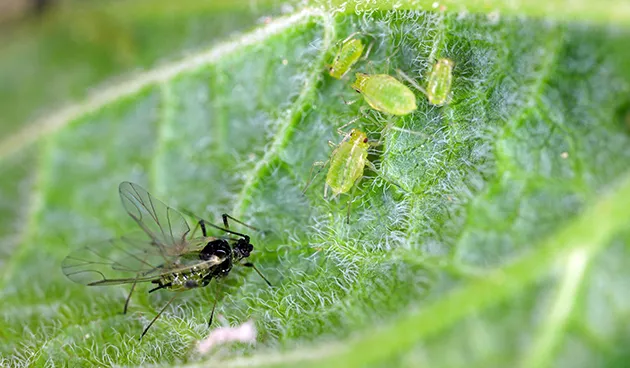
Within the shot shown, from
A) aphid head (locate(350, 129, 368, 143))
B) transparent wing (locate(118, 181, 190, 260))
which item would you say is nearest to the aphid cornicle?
transparent wing (locate(118, 181, 190, 260))

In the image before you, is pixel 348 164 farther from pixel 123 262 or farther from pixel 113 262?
pixel 113 262

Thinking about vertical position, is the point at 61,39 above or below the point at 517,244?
above

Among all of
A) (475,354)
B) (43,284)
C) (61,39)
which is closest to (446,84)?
(475,354)

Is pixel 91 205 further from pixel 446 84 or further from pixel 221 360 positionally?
pixel 446 84

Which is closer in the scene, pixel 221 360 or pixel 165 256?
→ pixel 221 360

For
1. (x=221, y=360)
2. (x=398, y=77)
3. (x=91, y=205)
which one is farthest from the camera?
(x=91, y=205)

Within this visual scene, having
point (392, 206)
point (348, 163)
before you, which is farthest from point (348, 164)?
point (392, 206)
